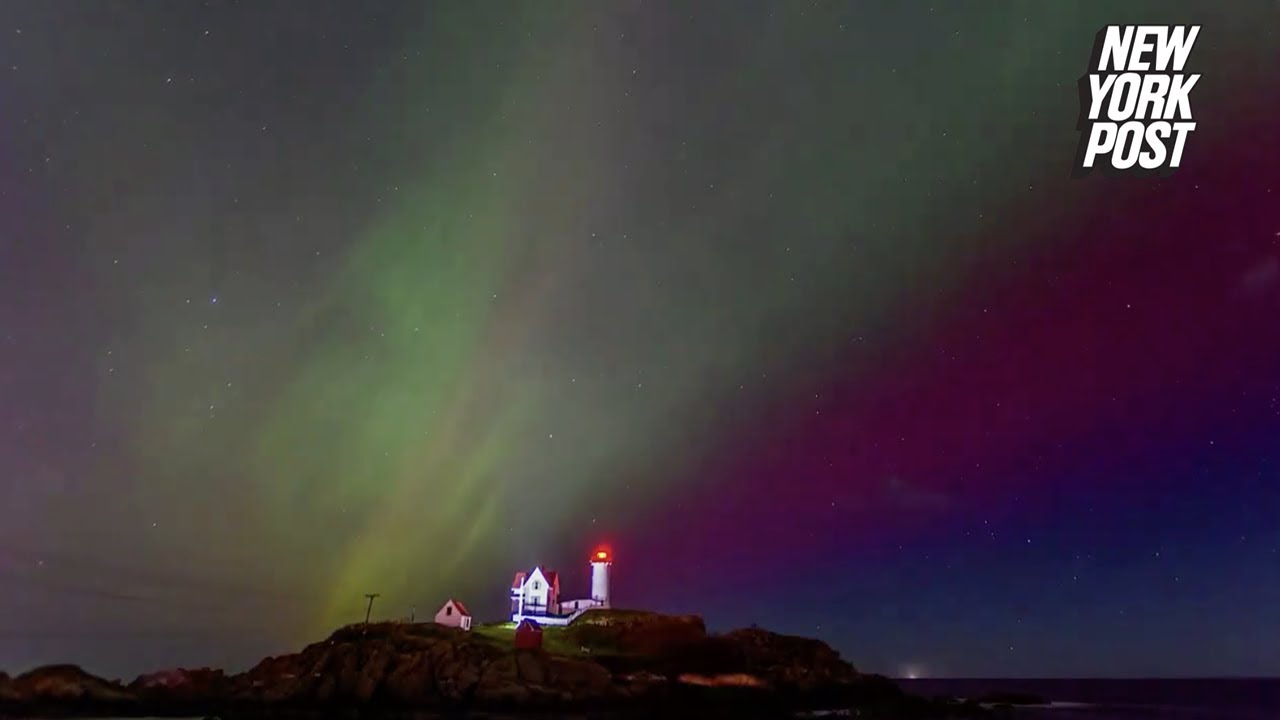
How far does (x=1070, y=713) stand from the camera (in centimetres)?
11044

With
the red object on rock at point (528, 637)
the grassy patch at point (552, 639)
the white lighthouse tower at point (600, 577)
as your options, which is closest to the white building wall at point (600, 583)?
the white lighthouse tower at point (600, 577)

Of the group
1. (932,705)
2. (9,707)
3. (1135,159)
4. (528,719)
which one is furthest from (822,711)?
(9,707)

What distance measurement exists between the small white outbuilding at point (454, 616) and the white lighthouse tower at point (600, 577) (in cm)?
1818

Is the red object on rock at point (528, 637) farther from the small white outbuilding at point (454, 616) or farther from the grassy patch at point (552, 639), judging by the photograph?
the small white outbuilding at point (454, 616)

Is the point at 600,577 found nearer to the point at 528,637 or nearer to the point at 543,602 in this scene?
the point at 543,602

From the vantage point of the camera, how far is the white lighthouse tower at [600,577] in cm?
11088

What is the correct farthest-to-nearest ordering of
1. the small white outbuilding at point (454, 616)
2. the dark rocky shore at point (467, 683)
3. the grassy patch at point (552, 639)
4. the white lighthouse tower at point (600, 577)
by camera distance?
the white lighthouse tower at point (600, 577)
the small white outbuilding at point (454, 616)
the grassy patch at point (552, 639)
the dark rocky shore at point (467, 683)

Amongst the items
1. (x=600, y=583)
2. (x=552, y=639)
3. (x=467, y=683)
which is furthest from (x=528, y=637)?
(x=600, y=583)

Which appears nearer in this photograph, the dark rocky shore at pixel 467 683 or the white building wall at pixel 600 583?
the dark rocky shore at pixel 467 683

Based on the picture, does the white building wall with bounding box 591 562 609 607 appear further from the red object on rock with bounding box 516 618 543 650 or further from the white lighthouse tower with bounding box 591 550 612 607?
the red object on rock with bounding box 516 618 543 650

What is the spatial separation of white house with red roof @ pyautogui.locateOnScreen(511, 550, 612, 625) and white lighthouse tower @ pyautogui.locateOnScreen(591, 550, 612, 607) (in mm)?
126

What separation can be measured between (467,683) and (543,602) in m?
29.3

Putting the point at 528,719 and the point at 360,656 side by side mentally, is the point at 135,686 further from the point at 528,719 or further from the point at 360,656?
the point at 528,719

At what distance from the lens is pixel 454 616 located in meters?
98.6
